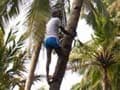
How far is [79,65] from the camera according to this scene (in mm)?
21359

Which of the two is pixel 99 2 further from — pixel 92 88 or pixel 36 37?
pixel 92 88

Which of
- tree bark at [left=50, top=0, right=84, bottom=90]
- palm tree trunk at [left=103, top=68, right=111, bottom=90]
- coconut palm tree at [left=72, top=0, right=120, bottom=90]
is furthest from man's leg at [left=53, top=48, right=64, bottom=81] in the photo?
palm tree trunk at [left=103, top=68, right=111, bottom=90]

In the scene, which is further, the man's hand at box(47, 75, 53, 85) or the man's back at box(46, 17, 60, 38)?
the man's back at box(46, 17, 60, 38)

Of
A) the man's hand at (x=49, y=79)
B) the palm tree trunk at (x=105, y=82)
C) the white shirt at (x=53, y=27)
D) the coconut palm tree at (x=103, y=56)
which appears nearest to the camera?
the man's hand at (x=49, y=79)

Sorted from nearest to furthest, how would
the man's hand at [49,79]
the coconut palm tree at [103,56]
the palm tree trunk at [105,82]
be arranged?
1. the man's hand at [49,79]
2. the palm tree trunk at [105,82]
3. the coconut palm tree at [103,56]

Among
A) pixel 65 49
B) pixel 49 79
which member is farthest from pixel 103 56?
pixel 49 79

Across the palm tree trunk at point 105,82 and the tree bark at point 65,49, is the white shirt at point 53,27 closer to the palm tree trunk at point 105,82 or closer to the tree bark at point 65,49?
the tree bark at point 65,49

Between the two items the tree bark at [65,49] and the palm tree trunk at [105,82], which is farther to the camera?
the palm tree trunk at [105,82]

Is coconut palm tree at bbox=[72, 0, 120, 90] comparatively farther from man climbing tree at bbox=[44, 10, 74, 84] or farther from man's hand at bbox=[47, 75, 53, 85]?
man's hand at bbox=[47, 75, 53, 85]

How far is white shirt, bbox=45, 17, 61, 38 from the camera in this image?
9.63 metres

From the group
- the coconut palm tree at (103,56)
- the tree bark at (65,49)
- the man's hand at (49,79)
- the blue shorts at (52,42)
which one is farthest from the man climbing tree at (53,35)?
the coconut palm tree at (103,56)

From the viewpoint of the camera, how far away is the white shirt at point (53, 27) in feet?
31.6

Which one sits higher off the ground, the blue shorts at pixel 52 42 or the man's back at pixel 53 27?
the man's back at pixel 53 27

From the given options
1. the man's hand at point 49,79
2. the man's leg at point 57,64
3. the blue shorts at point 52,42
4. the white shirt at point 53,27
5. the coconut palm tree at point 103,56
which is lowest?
the man's hand at point 49,79
